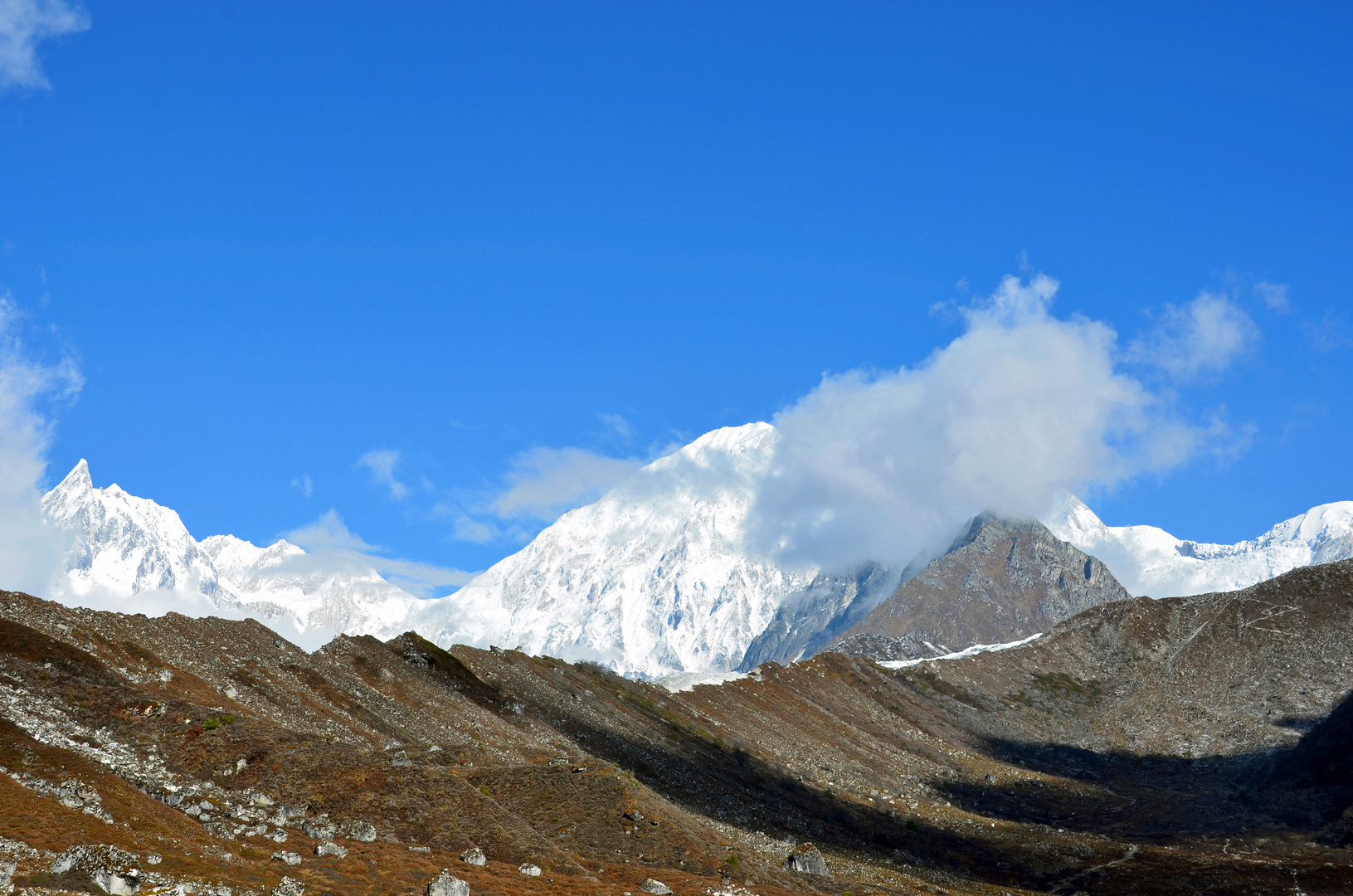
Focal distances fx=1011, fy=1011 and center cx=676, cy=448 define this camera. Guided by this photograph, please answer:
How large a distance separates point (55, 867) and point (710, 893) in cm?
3213

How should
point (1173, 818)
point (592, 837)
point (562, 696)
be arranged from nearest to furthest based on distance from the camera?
point (592, 837), point (562, 696), point (1173, 818)

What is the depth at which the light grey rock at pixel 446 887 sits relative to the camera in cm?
4406

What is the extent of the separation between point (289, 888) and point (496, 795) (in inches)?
1234

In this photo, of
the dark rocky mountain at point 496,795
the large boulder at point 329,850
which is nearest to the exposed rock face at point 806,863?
the dark rocky mountain at point 496,795

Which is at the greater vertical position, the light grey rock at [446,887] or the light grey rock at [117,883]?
the light grey rock at [446,887]

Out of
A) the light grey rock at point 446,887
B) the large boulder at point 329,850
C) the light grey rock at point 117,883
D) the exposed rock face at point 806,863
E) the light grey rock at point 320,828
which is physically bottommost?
the light grey rock at point 117,883

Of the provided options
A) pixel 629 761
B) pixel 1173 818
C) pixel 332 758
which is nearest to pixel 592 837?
pixel 332 758

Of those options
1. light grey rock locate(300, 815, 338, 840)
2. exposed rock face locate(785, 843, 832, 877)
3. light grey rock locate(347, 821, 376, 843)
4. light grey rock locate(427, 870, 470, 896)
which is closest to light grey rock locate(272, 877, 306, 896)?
light grey rock locate(427, 870, 470, 896)

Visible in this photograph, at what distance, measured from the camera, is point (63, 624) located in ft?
247

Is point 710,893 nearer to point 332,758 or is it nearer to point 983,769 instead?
point 332,758

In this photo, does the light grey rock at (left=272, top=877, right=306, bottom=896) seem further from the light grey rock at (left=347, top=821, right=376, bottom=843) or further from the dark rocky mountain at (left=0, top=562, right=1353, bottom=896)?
the light grey rock at (left=347, top=821, right=376, bottom=843)

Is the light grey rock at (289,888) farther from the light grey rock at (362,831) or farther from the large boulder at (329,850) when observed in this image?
the light grey rock at (362,831)

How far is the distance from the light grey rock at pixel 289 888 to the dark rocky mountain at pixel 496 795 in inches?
17.3

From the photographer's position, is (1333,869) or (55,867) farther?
(1333,869)
